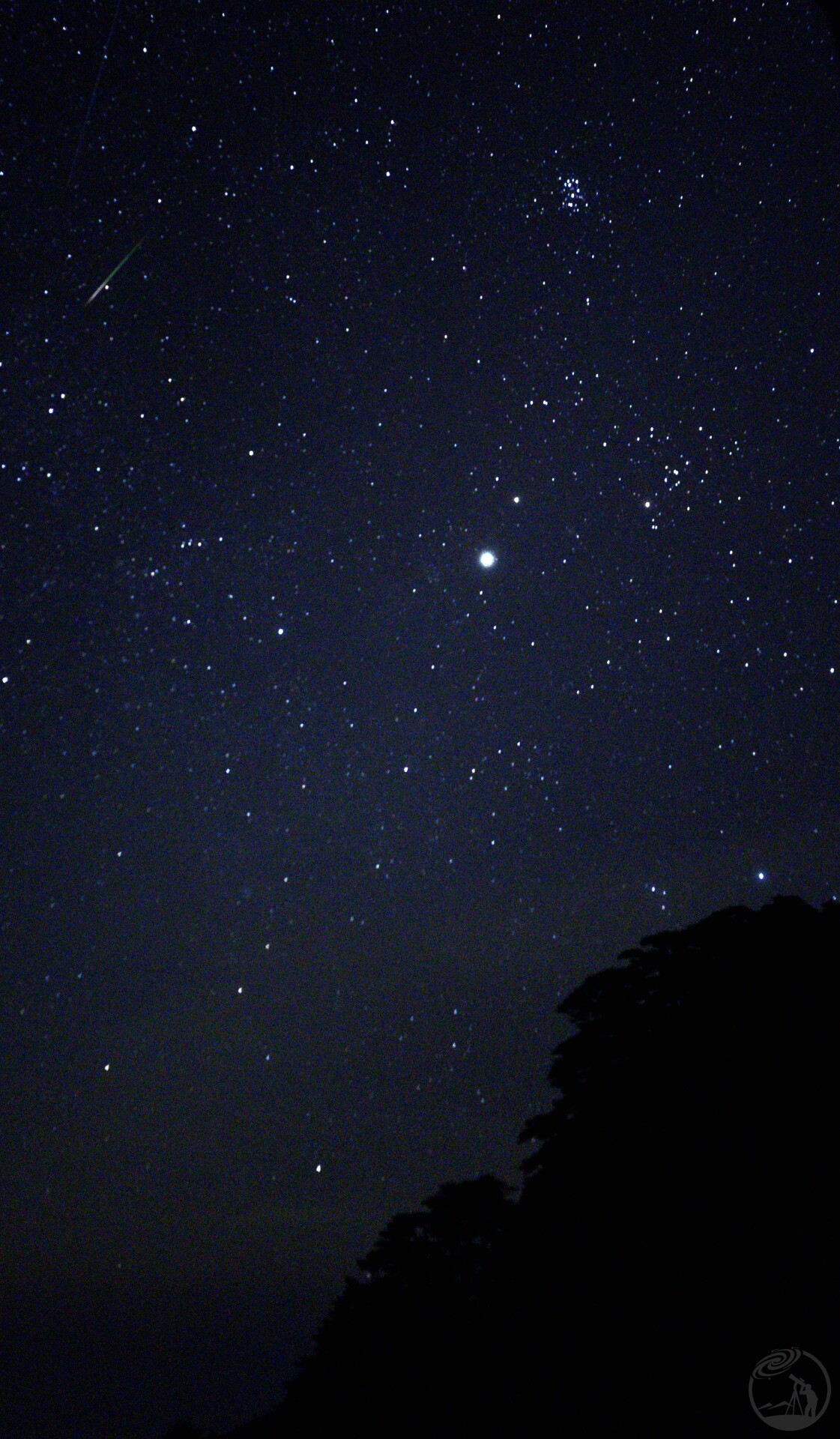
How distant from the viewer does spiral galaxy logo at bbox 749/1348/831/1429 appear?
8.77 meters

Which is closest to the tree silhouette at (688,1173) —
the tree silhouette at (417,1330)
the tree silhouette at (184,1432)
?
the tree silhouette at (417,1330)

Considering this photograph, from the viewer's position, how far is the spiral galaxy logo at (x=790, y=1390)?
877 cm

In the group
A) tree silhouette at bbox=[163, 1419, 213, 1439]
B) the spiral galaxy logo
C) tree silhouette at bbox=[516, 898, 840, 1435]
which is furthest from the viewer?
tree silhouette at bbox=[163, 1419, 213, 1439]

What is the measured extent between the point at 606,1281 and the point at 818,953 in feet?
17.5

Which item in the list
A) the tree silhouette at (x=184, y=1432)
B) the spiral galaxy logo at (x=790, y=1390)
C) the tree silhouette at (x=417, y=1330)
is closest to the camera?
the spiral galaxy logo at (x=790, y=1390)

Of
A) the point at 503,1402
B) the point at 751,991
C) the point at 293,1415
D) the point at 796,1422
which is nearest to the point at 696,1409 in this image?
the point at 796,1422

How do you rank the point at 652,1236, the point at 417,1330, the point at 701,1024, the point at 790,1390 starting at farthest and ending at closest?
the point at 417,1330, the point at 701,1024, the point at 652,1236, the point at 790,1390

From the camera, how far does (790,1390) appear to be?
934 cm

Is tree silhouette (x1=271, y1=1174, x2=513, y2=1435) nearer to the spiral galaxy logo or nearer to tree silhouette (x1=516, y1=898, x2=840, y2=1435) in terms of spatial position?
tree silhouette (x1=516, y1=898, x2=840, y2=1435)

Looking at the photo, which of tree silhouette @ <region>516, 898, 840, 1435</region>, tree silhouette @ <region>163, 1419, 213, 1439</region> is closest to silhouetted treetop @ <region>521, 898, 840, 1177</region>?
tree silhouette @ <region>516, 898, 840, 1435</region>

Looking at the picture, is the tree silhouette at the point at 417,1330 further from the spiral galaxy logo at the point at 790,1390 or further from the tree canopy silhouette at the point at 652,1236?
the spiral galaxy logo at the point at 790,1390

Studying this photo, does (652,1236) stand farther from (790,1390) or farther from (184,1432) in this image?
(184,1432)

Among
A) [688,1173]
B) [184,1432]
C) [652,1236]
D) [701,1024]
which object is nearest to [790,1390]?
[652,1236]

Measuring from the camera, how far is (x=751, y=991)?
14.8 metres
